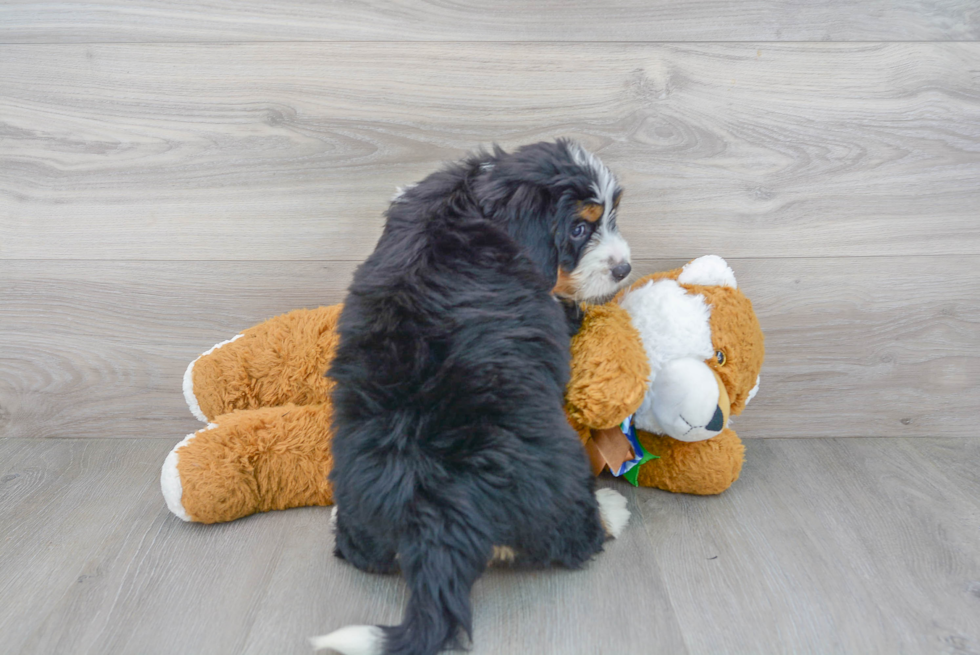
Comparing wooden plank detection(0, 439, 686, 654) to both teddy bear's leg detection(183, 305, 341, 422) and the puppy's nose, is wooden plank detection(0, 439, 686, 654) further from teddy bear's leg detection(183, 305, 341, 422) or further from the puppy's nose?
the puppy's nose

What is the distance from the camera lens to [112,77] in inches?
51.8

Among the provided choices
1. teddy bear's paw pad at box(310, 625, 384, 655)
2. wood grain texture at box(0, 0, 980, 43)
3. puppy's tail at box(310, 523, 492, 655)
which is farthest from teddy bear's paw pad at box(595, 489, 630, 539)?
wood grain texture at box(0, 0, 980, 43)

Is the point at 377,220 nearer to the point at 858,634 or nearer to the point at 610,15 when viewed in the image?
the point at 610,15

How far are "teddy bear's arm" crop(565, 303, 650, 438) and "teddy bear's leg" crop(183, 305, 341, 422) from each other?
0.47 meters

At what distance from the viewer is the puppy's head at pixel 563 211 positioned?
981 mm

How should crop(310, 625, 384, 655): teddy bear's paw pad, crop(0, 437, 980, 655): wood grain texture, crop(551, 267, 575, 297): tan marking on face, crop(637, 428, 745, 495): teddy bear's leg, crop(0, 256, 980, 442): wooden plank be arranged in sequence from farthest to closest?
crop(0, 256, 980, 442): wooden plank < crop(637, 428, 745, 495): teddy bear's leg < crop(551, 267, 575, 297): tan marking on face < crop(0, 437, 980, 655): wood grain texture < crop(310, 625, 384, 655): teddy bear's paw pad

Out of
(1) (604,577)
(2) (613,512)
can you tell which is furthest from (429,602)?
(2) (613,512)

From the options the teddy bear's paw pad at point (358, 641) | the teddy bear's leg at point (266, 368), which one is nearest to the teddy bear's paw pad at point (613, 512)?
the teddy bear's paw pad at point (358, 641)

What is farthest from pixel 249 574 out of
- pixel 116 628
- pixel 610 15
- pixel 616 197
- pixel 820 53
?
pixel 820 53

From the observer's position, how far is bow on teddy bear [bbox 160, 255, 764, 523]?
1059mm

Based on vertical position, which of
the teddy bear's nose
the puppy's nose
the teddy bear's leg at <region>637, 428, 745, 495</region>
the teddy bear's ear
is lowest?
the teddy bear's leg at <region>637, 428, 745, 495</region>

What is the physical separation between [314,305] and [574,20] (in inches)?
29.4

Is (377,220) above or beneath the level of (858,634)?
above

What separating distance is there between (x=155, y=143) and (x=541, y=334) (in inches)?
35.6
